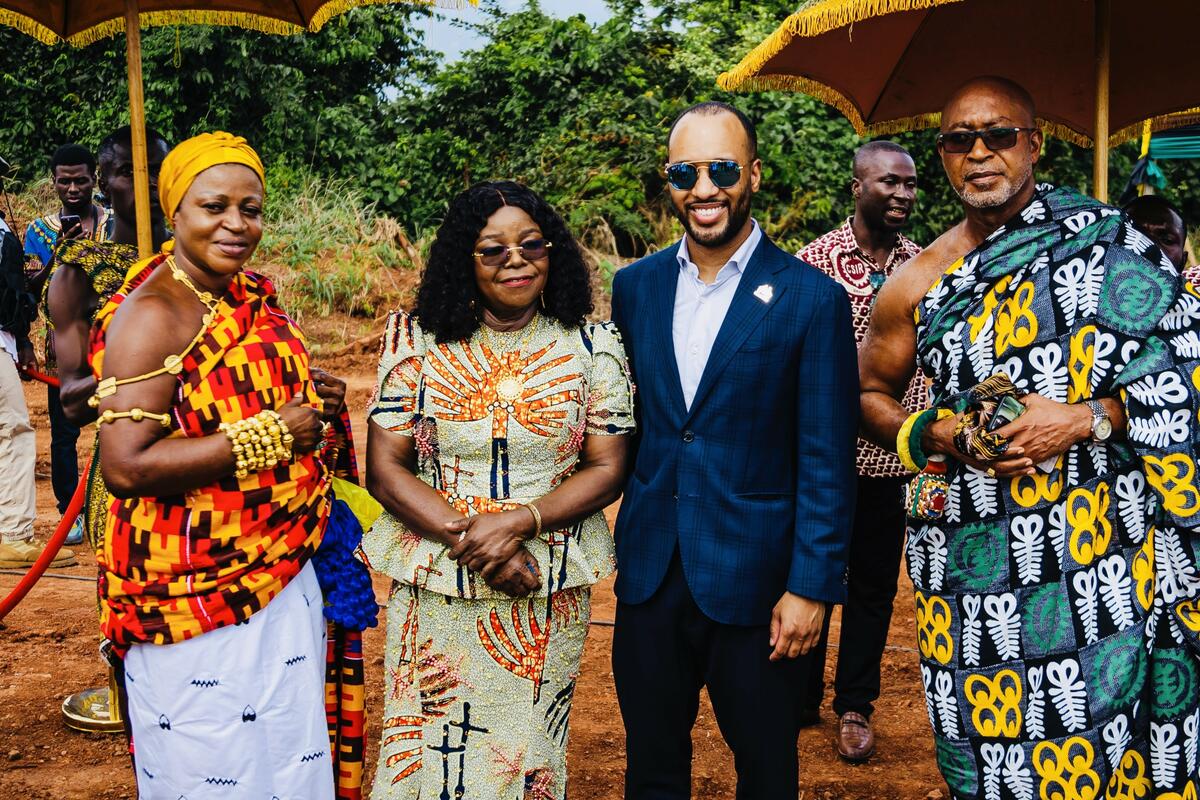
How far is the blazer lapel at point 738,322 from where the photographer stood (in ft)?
10.1

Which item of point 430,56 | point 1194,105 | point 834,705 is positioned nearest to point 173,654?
point 834,705

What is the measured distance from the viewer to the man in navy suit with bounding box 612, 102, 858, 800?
3.06 m

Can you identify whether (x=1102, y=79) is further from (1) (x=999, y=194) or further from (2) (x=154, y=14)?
(2) (x=154, y=14)

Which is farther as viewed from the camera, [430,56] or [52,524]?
[430,56]

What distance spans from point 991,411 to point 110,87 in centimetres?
1637

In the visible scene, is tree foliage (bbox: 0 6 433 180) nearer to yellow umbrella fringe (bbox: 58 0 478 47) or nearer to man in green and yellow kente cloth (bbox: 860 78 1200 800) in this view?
yellow umbrella fringe (bbox: 58 0 478 47)

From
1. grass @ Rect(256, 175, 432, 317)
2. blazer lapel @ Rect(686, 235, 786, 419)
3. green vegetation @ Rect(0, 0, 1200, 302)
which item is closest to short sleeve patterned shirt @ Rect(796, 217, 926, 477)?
blazer lapel @ Rect(686, 235, 786, 419)

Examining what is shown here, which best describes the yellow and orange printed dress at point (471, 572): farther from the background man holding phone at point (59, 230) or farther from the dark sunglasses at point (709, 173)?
the background man holding phone at point (59, 230)

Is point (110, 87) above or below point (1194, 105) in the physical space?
above

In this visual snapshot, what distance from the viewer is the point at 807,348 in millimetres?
3072

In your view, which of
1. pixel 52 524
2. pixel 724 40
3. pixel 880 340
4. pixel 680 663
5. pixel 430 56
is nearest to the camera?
pixel 680 663

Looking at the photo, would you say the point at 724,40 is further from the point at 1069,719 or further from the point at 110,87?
the point at 1069,719

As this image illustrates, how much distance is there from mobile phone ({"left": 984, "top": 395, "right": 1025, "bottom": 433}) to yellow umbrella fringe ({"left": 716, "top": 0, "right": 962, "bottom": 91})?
111 centimetres

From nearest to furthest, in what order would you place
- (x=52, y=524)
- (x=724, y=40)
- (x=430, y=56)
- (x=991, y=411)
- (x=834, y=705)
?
(x=991, y=411)
(x=834, y=705)
(x=52, y=524)
(x=724, y=40)
(x=430, y=56)
